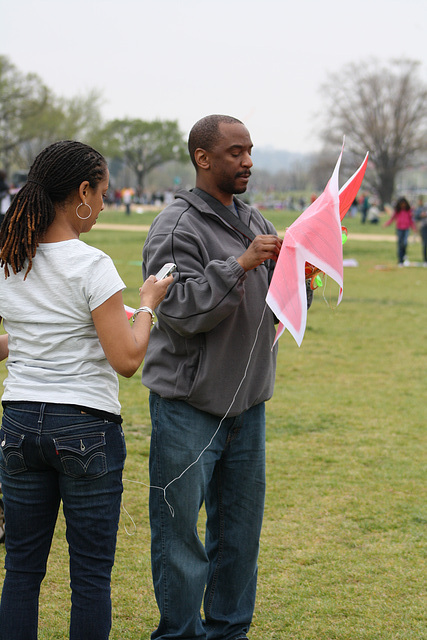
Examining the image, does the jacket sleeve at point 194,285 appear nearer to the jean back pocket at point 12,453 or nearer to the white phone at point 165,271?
the white phone at point 165,271

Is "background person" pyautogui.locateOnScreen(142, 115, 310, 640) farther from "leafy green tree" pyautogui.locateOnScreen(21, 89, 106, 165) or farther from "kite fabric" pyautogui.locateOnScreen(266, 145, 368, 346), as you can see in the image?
"leafy green tree" pyautogui.locateOnScreen(21, 89, 106, 165)

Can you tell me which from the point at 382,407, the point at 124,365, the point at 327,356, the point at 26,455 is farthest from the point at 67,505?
the point at 327,356

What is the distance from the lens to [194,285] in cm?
260

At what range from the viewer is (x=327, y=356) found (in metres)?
8.62

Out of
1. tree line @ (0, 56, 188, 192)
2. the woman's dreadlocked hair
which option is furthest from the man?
tree line @ (0, 56, 188, 192)

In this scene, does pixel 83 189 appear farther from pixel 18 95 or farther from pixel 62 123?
pixel 62 123

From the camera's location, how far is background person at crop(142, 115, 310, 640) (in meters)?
2.65

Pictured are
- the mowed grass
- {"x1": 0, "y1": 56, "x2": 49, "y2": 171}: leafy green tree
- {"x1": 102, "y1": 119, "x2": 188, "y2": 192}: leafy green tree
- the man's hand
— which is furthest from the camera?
{"x1": 102, "y1": 119, "x2": 188, "y2": 192}: leafy green tree

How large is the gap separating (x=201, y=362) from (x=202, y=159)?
2.29 ft

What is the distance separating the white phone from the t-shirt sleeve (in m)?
0.29

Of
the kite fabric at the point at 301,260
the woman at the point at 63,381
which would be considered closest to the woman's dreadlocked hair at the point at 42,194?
the woman at the point at 63,381

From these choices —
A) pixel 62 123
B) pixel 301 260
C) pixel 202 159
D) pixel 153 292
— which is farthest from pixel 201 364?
pixel 62 123

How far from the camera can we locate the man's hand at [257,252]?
2.59m

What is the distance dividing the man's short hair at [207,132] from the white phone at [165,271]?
16.1 inches
